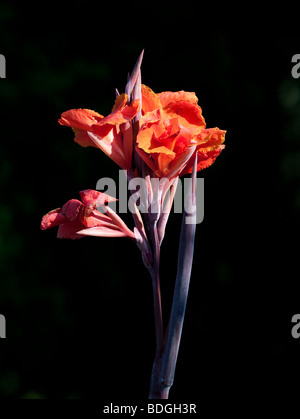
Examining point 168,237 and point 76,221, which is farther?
point 168,237

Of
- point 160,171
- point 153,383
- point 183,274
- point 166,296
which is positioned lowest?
point 166,296

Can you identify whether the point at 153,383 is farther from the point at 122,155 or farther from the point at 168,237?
the point at 168,237

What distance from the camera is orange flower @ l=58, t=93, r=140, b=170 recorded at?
0.59 metres

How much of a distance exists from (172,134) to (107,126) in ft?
0.26

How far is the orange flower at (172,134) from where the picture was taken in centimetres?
58

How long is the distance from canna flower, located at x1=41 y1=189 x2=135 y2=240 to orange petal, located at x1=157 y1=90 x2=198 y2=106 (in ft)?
0.45

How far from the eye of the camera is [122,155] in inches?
24.8

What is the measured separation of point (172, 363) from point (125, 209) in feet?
0.64

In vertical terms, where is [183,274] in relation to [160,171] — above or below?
below

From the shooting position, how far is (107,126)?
61 centimetres

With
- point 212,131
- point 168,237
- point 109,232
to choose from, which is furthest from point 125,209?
point 168,237

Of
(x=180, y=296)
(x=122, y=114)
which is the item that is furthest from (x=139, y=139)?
(x=180, y=296)

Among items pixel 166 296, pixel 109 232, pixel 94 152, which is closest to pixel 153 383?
pixel 109 232

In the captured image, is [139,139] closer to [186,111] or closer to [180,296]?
[186,111]
